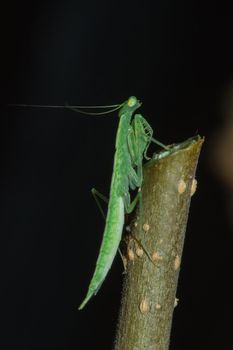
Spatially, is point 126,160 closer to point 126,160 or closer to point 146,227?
point 126,160

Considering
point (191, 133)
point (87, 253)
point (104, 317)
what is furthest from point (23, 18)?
point (104, 317)

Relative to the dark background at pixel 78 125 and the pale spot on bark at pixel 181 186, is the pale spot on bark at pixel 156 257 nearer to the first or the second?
the pale spot on bark at pixel 181 186

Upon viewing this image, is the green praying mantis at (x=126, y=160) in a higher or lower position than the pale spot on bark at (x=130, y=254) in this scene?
higher

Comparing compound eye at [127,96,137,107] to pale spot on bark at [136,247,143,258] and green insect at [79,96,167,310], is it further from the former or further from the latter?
pale spot on bark at [136,247,143,258]

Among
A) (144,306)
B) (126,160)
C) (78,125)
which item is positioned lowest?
(144,306)

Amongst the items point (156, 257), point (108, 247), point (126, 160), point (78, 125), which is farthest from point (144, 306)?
point (78, 125)

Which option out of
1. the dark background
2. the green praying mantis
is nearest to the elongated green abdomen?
the green praying mantis

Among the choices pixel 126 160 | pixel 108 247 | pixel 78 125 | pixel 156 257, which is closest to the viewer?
pixel 156 257

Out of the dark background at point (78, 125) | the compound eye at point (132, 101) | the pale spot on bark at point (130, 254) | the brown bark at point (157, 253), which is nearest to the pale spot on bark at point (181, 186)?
the brown bark at point (157, 253)

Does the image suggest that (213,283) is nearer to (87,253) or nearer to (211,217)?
(211,217)
